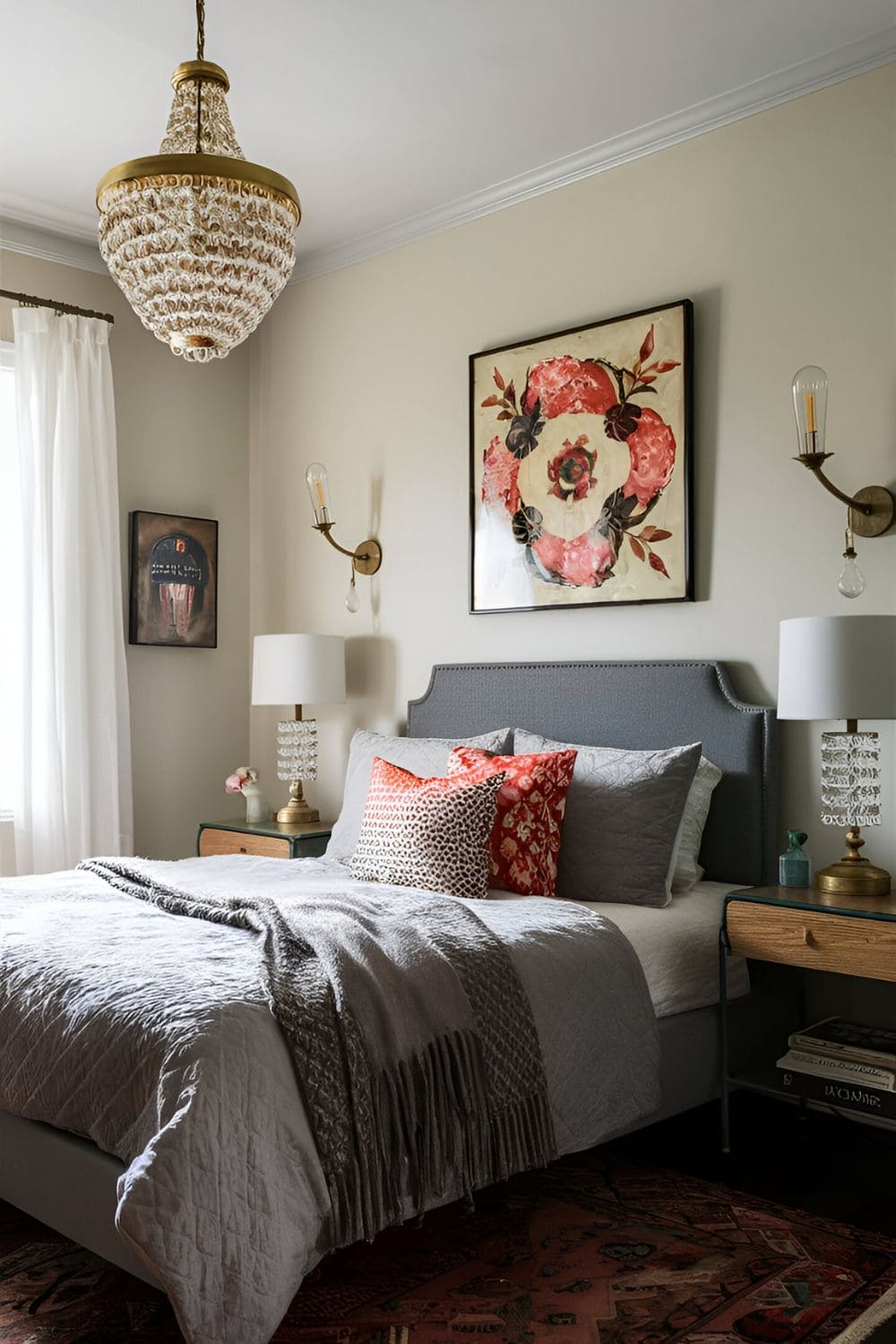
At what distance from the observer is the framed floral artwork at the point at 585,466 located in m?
3.65

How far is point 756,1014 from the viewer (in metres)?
3.13

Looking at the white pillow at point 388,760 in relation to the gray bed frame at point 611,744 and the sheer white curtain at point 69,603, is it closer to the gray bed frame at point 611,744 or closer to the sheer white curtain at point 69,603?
the gray bed frame at point 611,744

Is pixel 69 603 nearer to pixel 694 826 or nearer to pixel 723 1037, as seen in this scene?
pixel 694 826

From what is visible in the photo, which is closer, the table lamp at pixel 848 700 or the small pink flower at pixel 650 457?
the table lamp at pixel 848 700

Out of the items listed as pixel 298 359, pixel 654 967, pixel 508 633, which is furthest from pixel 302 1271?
pixel 298 359

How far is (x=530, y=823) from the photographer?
10.5ft

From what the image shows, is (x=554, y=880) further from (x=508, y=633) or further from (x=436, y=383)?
(x=436, y=383)

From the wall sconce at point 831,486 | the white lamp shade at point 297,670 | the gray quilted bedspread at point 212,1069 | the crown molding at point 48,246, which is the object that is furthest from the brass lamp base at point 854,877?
the crown molding at point 48,246

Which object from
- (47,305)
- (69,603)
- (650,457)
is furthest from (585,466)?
(47,305)

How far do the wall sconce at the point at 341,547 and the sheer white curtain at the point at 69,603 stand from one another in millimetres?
761

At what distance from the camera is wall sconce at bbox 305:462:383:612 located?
457 centimetres

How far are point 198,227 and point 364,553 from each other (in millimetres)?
2426

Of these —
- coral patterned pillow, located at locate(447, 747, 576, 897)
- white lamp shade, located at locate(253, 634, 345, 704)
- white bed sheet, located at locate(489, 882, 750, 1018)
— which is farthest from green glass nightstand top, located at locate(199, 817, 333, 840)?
white bed sheet, located at locate(489, 882, 750, 1018)

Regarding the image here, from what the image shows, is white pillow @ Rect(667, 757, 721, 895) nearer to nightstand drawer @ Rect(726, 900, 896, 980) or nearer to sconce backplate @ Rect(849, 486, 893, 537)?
nightstand drawer @ Rect(726, 900, 896, 980)
